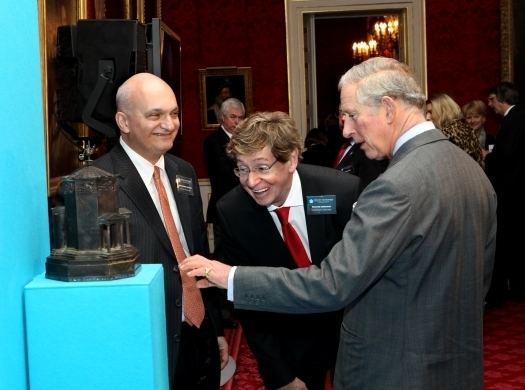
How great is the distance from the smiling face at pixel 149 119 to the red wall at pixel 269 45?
24.8ft

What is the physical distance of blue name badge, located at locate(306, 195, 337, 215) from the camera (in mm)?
3057

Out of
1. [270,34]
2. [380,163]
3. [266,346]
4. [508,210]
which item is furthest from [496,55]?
[266,346]

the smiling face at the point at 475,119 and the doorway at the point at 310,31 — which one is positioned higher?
the doorway at the point at 310,31

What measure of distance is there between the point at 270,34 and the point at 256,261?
7.84m

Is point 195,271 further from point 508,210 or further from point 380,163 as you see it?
point 508,210

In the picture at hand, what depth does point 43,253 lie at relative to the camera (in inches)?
80.7

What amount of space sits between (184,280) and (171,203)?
0.30m

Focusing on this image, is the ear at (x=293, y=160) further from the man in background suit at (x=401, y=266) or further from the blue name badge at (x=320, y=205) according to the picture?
the man in background suit at (x=401, y=266)

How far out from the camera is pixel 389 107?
7.66ft

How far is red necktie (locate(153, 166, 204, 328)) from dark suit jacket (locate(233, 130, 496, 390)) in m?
0.58

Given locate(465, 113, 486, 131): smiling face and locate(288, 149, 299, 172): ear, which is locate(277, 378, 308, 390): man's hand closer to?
locate(288, 149, 299, 172): ear

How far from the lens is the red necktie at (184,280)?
2986 millimetres

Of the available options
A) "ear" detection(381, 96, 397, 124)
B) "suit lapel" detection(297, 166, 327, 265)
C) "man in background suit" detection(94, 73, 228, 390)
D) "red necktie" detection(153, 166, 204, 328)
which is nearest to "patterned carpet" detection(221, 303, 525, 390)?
"man in background suit" detection(94, 73, 228, 390)

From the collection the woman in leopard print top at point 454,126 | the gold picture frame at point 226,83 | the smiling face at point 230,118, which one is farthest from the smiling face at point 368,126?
the gold picture frame at point 226,83
